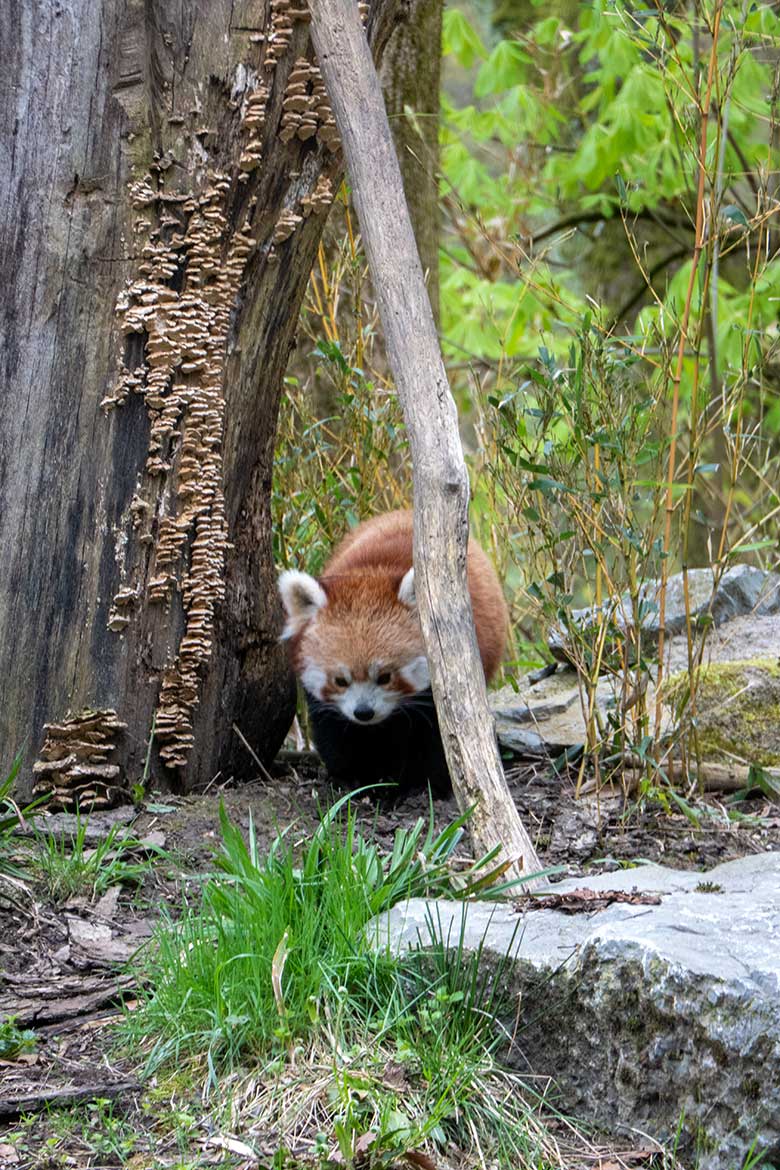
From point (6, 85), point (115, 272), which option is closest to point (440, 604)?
point (115, 272)

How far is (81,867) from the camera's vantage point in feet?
11.3

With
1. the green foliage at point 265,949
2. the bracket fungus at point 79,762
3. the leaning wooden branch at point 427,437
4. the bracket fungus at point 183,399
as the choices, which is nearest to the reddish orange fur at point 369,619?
the bracket fungus at point 183,399

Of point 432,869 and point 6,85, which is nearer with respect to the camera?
point 432,869

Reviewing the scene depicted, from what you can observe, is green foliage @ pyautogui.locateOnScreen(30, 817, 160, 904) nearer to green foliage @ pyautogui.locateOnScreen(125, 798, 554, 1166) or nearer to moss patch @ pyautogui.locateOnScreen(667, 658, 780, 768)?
green foliage @ pyautogui.locateOnScreen(125, 798, 554, 1166)

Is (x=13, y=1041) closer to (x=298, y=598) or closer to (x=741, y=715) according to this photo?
(x=298, y=598)

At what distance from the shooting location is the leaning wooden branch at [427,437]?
322 centimetres

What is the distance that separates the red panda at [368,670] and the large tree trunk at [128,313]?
0.75m

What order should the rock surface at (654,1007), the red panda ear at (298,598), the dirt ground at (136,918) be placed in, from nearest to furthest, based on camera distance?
the rock surface at (654,1007) → the dirt ground at (136,918) → the red panda ear at (298,598)

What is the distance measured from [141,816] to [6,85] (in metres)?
2.42

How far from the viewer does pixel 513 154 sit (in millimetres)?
10125

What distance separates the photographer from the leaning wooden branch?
322 cm

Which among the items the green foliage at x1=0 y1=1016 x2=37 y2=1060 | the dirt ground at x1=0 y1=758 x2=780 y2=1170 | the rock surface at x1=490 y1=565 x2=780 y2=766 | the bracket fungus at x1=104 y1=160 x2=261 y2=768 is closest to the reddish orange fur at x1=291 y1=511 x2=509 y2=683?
the rock surface at x1=490 y1=565 x2=780 y2=766

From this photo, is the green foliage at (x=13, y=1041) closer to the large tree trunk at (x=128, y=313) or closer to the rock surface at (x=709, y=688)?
the large tree trunk at (x=128, y=313)

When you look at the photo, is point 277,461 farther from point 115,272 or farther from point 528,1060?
point 528,1060
